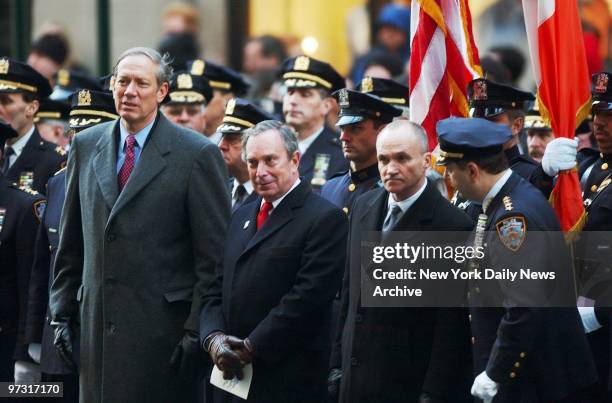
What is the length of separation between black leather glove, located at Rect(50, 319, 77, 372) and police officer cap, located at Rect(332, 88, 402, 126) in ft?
6.58

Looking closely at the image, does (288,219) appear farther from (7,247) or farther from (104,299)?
(7,247)

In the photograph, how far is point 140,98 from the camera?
7.69 metres

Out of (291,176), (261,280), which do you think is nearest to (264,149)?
(291,176)

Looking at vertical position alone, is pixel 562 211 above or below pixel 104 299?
above

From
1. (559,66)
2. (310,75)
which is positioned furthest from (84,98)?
(559,66)

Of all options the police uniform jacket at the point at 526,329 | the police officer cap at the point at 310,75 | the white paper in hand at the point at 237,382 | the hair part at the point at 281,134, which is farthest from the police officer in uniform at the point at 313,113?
the police uniform jacket at the point at 526,329

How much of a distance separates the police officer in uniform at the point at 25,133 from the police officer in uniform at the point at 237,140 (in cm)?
117

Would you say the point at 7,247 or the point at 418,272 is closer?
the point at 418,272

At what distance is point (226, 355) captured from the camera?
7.36 metres

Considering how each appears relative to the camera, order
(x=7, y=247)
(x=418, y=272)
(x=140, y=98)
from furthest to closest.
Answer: (x=7, y=247), (x=140, y=98), (x=418, y=272)

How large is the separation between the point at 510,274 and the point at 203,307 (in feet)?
5.65

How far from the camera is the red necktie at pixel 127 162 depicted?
25.3 ft

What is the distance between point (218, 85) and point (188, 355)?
4.36 meters

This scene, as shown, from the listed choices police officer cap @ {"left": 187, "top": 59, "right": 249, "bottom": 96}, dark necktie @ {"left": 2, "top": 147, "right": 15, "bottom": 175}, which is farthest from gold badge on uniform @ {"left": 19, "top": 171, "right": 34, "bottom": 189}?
police officer cap @ {"left": 187, "top": 59, "right": 249, "bottom": 96}
